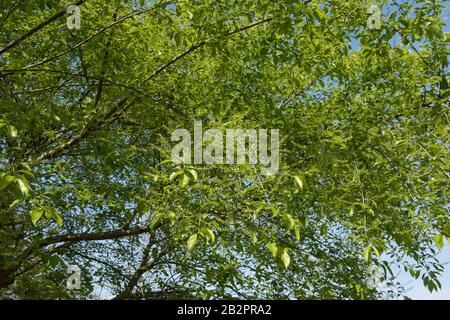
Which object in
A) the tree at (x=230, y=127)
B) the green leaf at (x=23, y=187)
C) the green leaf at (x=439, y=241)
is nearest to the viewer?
the green leaf at (x=23, y=187)

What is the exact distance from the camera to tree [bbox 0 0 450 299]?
3.09 m

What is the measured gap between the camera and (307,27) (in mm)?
3416

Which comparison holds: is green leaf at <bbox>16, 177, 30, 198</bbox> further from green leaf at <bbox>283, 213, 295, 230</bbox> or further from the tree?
green leaf at <bbox>283, 213, 295, 230</bbox>

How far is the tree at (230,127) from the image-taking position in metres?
3.09

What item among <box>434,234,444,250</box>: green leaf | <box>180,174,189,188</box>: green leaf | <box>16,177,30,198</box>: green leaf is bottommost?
<box>434,234,444,250</box>: green leaf

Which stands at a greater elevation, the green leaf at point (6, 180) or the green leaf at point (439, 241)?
the green leaf at point (6, 180)

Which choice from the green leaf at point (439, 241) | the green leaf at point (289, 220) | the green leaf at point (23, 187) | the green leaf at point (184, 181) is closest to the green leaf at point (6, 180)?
the green leaf at point (23, 187)

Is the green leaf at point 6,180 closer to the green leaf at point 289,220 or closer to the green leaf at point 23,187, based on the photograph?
the green leaf at point 23,187

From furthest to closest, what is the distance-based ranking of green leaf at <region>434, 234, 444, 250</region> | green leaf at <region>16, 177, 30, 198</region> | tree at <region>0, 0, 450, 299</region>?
tree at <region>0, 0, 450, 299</region> → green leaf at <region>434, 234, 444, 250</region> → green leaf at <region>16, 177, 30, 198</region>

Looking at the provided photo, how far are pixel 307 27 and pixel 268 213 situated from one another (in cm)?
149

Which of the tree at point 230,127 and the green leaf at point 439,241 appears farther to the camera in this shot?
the tree at point 230,127

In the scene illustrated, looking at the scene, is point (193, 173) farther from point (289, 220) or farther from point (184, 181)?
point (289, 220)

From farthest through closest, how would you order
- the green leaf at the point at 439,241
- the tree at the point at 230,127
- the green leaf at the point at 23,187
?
1. the tree at the point at 230,127
2. the green leaf at the point at 439,241
3. the green leaf at the point at 23,187

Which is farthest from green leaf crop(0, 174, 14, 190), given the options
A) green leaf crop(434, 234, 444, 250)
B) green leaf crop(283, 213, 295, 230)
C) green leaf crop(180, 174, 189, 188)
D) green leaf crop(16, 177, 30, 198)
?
green leaf crop(434, 234, 444, 250)
